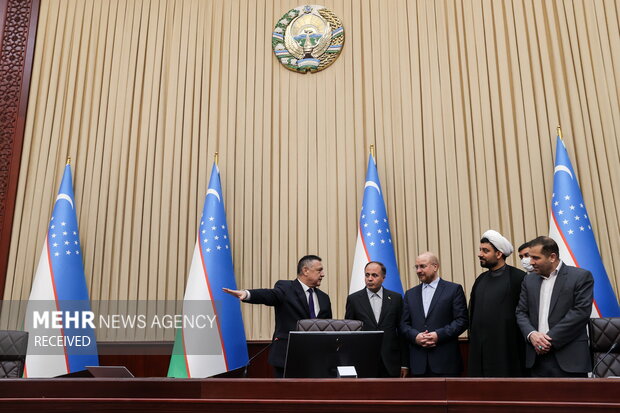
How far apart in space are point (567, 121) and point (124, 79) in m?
3.87

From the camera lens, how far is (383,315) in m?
3.59

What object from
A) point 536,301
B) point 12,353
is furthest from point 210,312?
point 536,301

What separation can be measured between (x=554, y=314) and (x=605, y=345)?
26 centimetres

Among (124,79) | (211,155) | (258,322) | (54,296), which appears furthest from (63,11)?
(258,322)

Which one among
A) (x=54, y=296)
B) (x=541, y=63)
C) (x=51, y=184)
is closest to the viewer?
(x=54, y=296)

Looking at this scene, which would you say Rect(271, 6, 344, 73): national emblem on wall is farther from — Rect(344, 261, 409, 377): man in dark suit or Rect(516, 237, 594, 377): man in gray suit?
Rect(516, 237, 594, 377): man in gray suit

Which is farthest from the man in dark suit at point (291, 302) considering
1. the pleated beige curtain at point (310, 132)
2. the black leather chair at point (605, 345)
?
the black leather chair at point (605, 345)

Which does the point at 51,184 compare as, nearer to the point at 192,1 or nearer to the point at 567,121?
the point at 192,1

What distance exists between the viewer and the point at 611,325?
9.19ft

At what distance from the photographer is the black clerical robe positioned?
10.2 ft

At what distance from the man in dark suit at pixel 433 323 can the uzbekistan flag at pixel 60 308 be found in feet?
8.04

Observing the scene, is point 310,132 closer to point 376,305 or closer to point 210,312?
point 210,312

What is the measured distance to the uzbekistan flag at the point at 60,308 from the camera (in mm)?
4258

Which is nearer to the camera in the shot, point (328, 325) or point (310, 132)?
point (328, 325)
